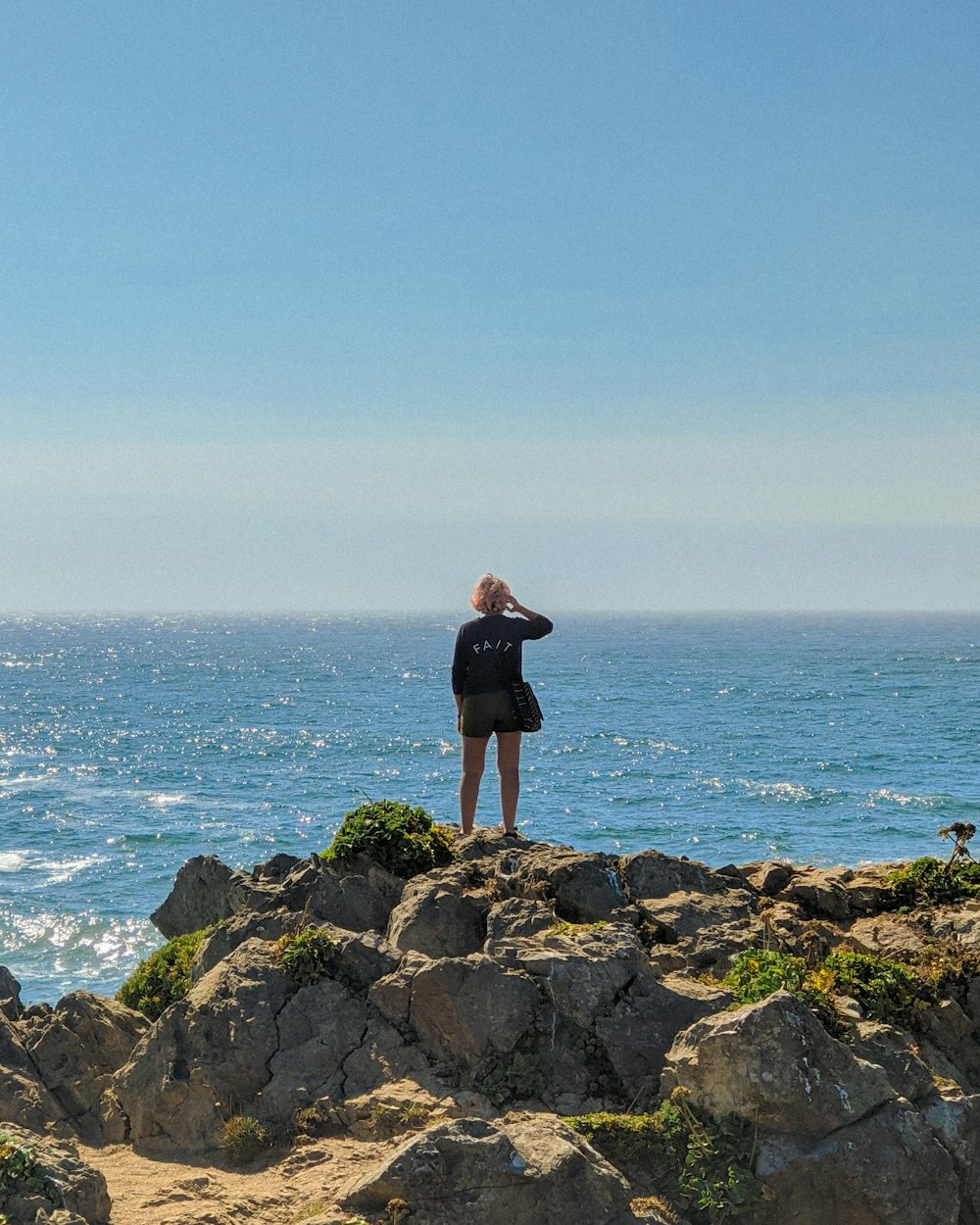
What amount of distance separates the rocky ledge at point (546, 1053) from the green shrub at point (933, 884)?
0.49 meters

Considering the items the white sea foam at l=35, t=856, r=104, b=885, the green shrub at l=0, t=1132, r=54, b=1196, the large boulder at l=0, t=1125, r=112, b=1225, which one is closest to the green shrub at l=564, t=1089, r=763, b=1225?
the large boulder at l=0, t=1125, r=112, b=1225

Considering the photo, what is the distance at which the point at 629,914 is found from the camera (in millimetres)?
15211

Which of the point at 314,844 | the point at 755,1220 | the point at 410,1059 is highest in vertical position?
the point at 410,1059

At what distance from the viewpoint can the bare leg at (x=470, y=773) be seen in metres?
18.0

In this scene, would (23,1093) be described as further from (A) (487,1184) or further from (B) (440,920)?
(A) (487,1184)

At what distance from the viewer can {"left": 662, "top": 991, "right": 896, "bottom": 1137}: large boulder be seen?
38.1 ft

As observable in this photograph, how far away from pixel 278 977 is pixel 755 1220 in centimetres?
603

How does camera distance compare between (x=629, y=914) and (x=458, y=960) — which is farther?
(x=629, y=914)

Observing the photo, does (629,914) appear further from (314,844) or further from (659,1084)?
(314,844)

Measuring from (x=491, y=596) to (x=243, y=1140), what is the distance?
27.7 ft

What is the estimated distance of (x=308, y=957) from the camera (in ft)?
46.5

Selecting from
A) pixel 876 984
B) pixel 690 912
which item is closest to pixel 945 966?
pixel 876 984

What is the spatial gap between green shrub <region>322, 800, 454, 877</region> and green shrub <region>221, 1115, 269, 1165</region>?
478 centimetres

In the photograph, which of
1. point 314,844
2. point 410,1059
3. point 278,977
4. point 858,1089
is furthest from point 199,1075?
point 314,844
